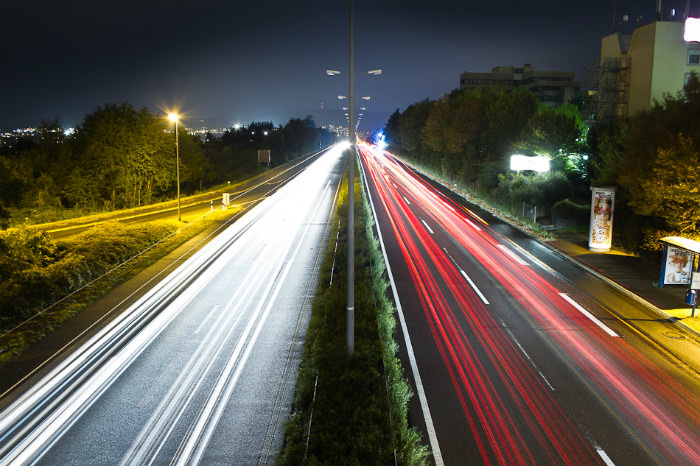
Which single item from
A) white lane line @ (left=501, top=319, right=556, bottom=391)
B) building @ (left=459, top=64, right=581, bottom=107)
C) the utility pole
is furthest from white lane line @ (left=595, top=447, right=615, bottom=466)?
building @ (left=459, top=64, right=581, bottom=107)

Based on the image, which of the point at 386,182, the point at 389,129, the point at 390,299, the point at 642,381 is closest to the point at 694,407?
the point at 642,381

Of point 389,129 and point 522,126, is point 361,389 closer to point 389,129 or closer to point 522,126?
point 522,126

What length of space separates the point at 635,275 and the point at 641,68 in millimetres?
34680

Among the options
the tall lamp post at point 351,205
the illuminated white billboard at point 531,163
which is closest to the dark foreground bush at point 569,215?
the illuminated white billboard at point 531,163

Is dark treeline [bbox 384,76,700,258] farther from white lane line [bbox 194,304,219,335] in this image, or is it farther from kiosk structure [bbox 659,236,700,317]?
Result: white lane line [bbox 194,304,219,335]

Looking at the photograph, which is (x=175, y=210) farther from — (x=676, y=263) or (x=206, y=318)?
(x=676, y=263)

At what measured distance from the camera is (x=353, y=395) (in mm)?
10250

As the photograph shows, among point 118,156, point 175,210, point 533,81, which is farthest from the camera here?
point 533,81

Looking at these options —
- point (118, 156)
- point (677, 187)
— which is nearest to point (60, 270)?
point (677, 187)

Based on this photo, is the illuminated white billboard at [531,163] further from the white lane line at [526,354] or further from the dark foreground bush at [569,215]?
the white lane line at [526,354]

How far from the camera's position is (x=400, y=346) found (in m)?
13.7

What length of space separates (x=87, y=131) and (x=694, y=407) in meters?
61.4

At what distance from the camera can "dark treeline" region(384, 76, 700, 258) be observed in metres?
20.5

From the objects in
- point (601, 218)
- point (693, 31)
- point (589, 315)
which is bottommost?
point (589, 315)
